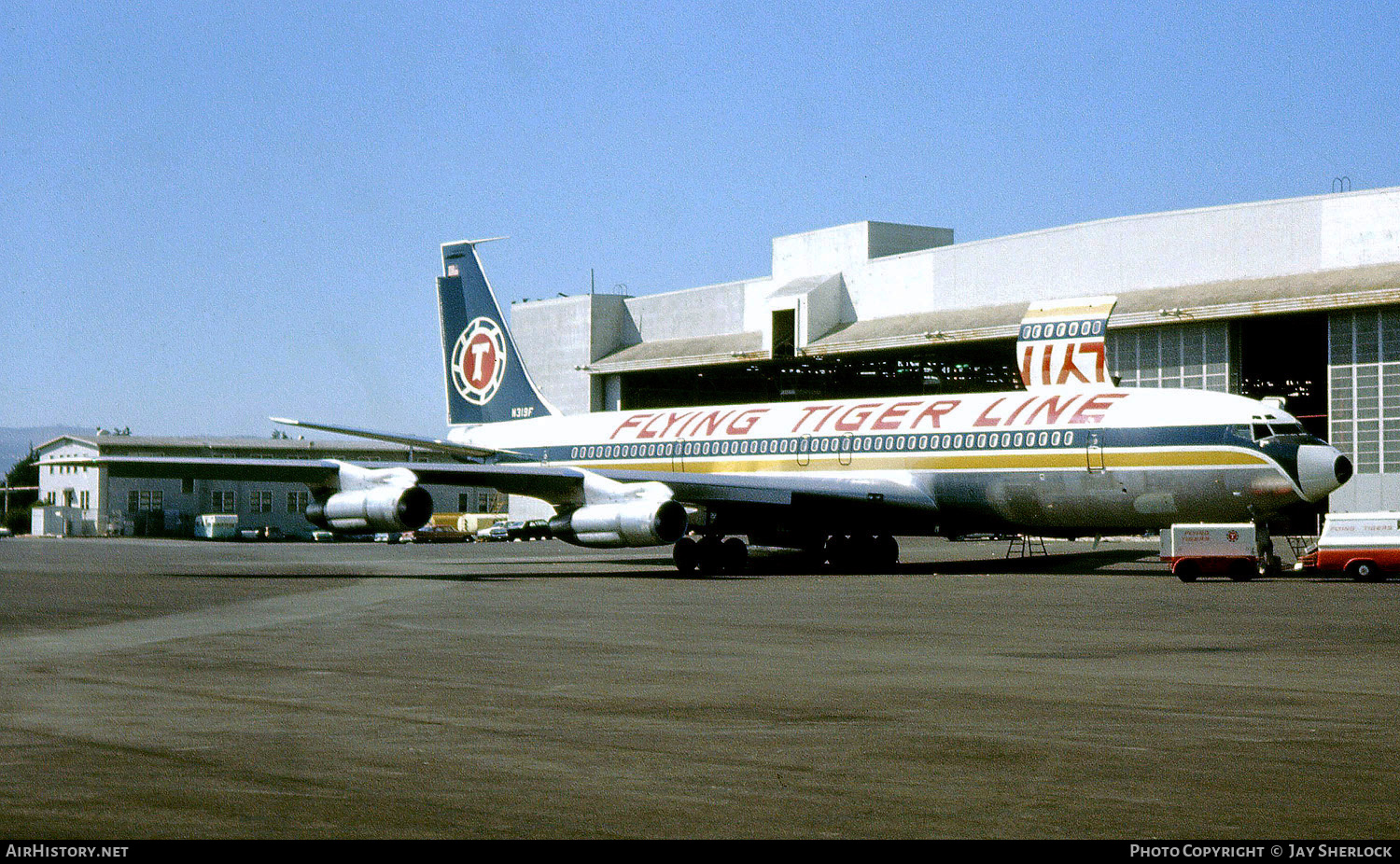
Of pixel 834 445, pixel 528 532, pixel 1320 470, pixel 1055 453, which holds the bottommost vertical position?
pixel 528 532

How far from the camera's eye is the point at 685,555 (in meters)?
36.8

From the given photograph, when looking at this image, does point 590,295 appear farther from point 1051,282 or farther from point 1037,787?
point 1037,787

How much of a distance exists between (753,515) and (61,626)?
66.5 feet

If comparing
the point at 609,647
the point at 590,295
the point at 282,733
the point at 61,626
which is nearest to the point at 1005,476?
the point at 609,647

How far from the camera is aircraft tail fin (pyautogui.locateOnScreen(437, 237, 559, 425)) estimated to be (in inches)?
1970

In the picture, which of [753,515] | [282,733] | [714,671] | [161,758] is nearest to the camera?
[161,758]

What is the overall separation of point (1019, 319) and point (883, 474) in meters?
22.0

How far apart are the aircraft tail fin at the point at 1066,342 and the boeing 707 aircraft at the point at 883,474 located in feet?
50.9

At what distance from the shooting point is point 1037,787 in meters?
8.91

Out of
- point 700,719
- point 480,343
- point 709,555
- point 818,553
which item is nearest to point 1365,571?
point 818,553

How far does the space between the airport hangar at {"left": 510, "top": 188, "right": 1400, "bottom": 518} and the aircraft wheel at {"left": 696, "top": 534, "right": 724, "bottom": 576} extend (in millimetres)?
23454

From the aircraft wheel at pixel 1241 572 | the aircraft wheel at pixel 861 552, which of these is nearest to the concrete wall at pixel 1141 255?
the aircraft wheel at pixel 1241 572

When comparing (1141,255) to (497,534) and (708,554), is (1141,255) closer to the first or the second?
(708,554)

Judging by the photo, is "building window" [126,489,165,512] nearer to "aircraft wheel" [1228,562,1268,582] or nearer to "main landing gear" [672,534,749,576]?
"main landing gear" [672,534,749,576]
